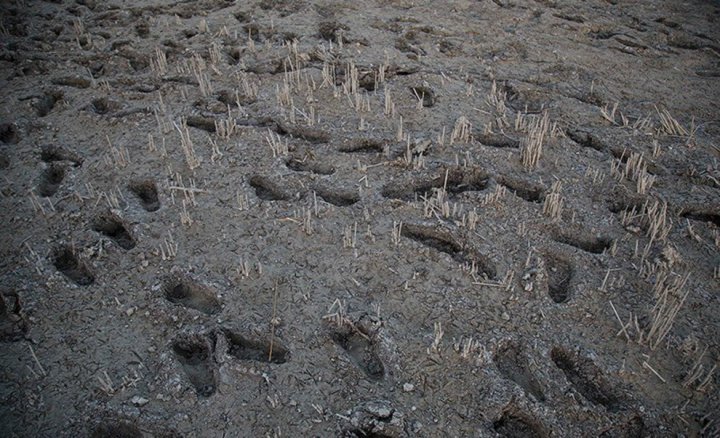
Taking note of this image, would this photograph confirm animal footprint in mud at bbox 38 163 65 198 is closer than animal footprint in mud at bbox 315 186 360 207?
No

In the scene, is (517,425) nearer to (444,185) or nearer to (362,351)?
(362,351)

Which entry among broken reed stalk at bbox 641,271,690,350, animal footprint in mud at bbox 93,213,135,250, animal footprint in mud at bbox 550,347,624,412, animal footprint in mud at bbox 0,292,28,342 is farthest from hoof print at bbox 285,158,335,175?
broken reed stalk at bbox 641,271,690,350

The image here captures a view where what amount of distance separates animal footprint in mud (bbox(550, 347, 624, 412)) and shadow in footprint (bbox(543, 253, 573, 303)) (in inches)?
18.3

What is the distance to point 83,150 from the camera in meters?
5.00

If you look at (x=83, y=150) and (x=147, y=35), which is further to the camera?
(x=147, y=35)

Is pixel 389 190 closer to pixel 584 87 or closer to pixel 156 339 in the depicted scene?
pixel 156 339

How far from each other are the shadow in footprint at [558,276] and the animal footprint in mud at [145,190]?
3136mm

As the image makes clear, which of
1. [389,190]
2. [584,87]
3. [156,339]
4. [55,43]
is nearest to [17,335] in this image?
[156,339]

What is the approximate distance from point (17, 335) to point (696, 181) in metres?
5.33

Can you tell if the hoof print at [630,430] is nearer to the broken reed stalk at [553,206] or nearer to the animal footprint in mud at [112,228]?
the broken reed stalk at [553,206]

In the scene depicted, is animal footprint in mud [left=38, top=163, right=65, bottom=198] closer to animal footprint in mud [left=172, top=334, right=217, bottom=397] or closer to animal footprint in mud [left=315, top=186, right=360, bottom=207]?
animal footprint in mud [left=172, top=334, right=217, bottom=397]

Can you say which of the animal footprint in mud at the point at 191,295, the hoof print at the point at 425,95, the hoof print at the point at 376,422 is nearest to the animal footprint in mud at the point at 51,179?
the animal footprint in mud at the point at 191,295

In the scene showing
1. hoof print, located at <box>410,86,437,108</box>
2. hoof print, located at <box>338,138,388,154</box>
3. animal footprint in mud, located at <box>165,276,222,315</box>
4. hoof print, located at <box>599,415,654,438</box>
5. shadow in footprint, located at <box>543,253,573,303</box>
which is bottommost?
hoof print, located at <box>599,415,654,438</box>

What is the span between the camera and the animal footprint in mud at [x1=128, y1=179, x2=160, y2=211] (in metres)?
4.56
